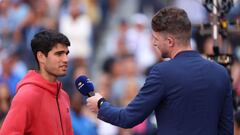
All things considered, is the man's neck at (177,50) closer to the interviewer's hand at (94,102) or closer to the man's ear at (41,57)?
the interviewer's hand at (94,102)

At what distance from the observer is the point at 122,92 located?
36.0ft

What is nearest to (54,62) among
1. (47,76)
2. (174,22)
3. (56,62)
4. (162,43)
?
(56,62)

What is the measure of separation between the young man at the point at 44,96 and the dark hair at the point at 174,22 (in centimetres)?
92

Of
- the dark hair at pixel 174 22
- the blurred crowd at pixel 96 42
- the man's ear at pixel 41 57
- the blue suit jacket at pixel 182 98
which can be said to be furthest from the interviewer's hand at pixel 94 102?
the blurred crowd at pixel 96 42

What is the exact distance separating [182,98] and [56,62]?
42.3 inches

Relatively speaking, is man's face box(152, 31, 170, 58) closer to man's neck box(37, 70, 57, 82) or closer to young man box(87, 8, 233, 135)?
young man box(87, 8, 233, 135)

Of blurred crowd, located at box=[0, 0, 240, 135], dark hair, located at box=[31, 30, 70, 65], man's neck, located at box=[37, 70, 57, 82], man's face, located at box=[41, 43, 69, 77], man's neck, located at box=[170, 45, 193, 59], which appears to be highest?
dark hair, located at box=[31, 30, 70, 65]

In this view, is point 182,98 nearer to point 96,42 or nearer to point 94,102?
point 94,102

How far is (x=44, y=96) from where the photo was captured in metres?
5.19

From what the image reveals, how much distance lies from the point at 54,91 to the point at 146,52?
624 centimetres

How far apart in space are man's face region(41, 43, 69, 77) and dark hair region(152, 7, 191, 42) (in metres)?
0.90

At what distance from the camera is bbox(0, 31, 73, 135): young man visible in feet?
16.4

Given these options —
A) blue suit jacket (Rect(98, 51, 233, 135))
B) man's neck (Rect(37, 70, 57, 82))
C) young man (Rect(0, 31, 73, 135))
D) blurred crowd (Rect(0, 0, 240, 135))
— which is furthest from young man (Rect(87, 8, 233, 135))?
blurred crowd (Rect(0, 0, 240, 135))

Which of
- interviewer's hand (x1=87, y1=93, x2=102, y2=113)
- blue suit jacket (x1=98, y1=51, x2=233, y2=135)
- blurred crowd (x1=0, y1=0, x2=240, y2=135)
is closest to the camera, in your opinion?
blue suit jacket (x1=98, y1=51, x2=233, y2=135)
